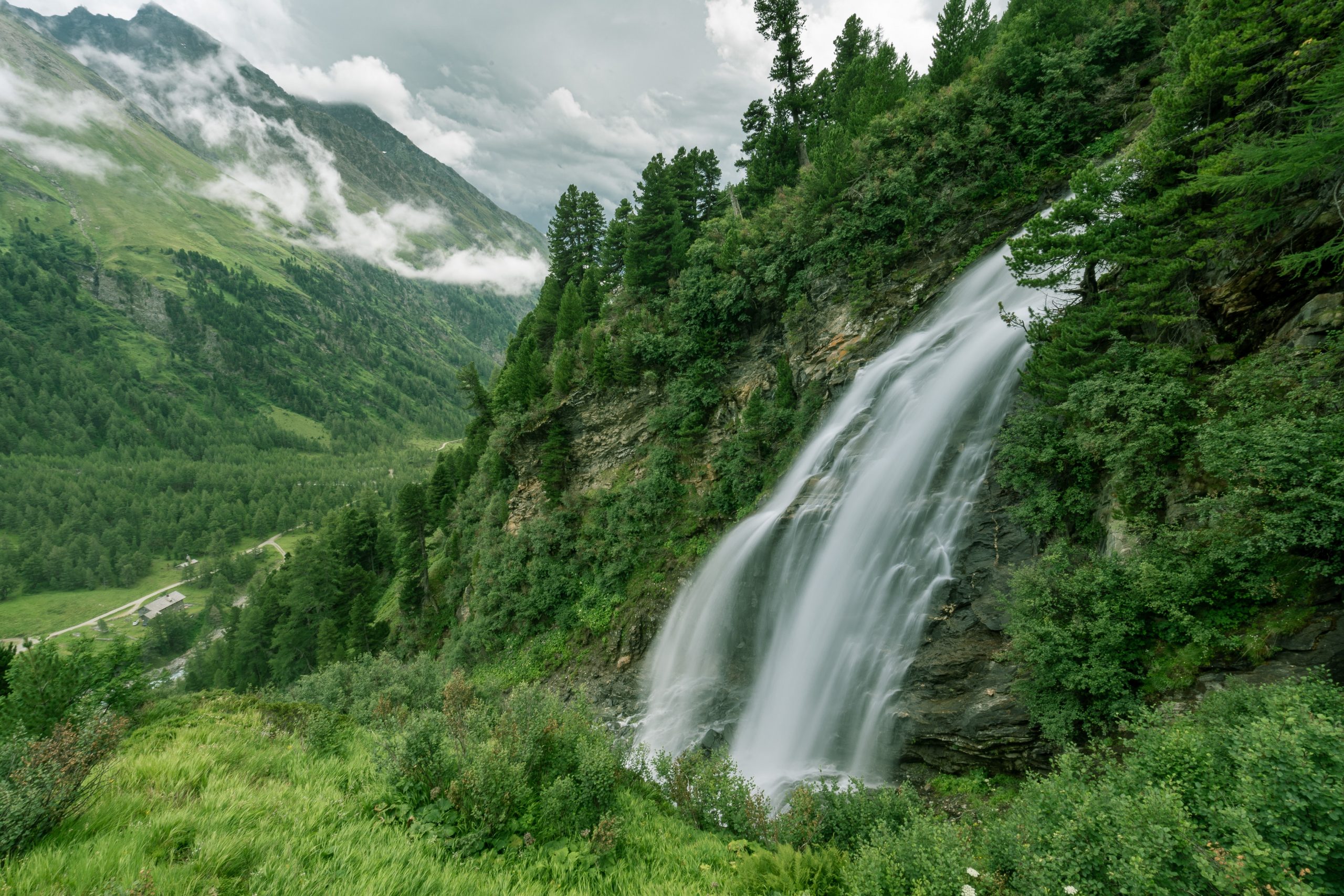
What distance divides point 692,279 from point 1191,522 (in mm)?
22038

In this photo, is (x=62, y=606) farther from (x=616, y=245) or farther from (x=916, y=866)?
(x=916, y=866)

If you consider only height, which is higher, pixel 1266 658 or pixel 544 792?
pixel 544 792

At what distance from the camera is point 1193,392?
972 centimetres

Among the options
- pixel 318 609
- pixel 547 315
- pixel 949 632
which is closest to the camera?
pixel 949 632

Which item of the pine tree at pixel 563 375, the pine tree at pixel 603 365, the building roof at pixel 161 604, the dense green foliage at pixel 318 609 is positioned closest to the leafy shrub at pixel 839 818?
the pine tree at pixel 603 365

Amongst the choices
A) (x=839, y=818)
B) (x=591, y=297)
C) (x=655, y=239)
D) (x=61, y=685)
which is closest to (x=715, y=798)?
(x=839, y=818)

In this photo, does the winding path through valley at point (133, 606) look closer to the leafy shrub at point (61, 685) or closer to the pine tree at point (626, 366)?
the pine tree at point (626, 366)

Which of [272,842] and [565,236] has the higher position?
[565,236]

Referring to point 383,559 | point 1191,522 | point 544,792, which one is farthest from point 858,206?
point 383,559

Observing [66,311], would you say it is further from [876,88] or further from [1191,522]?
[1191,522]

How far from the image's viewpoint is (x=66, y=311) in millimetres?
190000

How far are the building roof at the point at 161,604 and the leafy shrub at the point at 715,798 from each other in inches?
5489

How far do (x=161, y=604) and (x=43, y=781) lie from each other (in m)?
151

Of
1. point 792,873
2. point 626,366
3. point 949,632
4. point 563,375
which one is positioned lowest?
point 949,632
